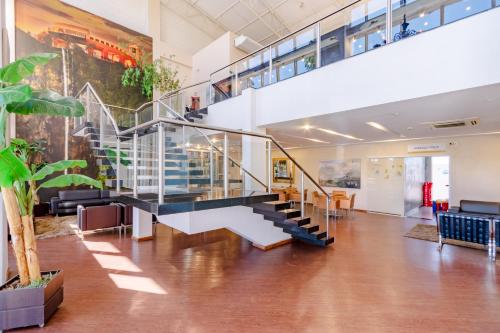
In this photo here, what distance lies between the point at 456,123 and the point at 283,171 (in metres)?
7.98

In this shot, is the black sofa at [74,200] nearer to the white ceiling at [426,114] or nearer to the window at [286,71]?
the window at [286,71]

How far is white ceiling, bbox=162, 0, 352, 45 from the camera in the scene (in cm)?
1114

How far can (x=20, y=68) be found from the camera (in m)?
2.58

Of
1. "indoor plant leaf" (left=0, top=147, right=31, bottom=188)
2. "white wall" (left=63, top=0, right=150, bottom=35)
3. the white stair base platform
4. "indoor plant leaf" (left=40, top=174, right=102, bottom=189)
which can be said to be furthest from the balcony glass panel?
"white wall" (left=63, top=0, right=150, bottom=35)

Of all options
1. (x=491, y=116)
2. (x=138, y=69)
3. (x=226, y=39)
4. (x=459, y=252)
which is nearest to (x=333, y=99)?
(x=491, y=116)

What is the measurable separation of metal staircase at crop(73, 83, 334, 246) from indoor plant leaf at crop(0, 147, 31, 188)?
1401 millimetres

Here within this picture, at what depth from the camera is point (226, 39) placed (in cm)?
1128

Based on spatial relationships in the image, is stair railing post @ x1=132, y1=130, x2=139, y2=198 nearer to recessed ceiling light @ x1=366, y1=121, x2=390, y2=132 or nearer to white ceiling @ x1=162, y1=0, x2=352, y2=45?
recessed ceiling light @ x1=366, y1=121, x2=390, y2=132

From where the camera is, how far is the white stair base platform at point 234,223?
401 centimetres

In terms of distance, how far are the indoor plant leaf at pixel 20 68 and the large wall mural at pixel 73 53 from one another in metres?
7.87

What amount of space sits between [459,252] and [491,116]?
325cm

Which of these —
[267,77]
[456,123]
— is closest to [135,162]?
[267,77]

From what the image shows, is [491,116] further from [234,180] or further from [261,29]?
[261,29]

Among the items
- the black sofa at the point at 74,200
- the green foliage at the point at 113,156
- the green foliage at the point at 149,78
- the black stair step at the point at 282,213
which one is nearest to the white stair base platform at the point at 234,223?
the black stair step at the point at 282,213
